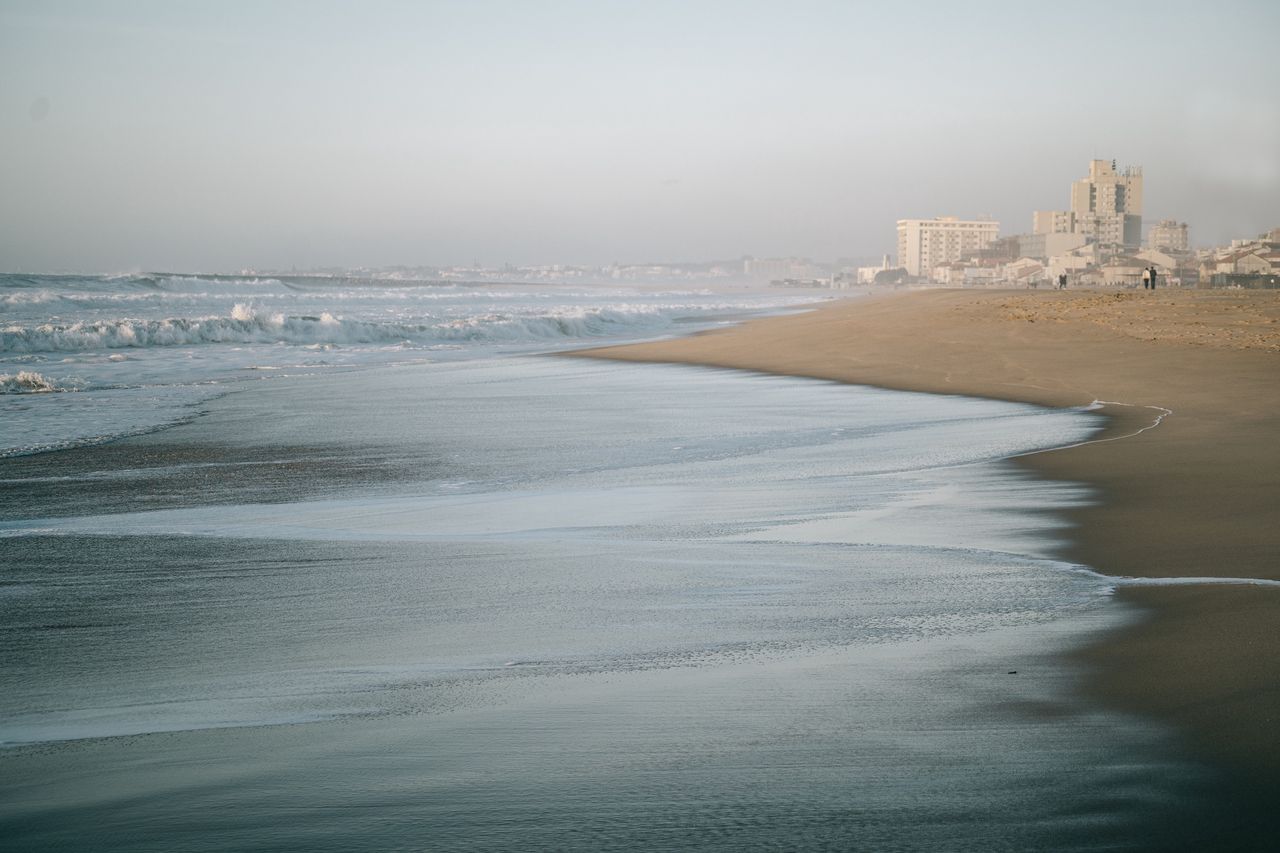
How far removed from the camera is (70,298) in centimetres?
5062

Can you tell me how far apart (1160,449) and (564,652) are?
6358mm

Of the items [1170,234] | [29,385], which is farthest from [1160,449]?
[1170,234]

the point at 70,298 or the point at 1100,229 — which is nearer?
the point at 70,298

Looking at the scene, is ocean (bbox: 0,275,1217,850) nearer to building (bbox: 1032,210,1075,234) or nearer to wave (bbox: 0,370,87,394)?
wave (bbox: 0,370,87,394)

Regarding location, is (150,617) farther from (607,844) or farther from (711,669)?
(607,844)

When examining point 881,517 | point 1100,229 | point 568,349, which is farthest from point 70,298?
point 1100,229

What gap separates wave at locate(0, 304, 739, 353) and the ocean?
758 inches

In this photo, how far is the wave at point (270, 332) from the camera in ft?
90.2

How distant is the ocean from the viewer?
2738 millimetres

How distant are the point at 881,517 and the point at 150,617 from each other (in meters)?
3.98

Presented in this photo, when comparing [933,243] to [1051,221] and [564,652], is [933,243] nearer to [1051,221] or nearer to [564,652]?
[1051,221]

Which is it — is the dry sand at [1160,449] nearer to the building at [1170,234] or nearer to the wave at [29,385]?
the wave at [29,385]

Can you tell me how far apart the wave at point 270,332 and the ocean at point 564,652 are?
19.3 m

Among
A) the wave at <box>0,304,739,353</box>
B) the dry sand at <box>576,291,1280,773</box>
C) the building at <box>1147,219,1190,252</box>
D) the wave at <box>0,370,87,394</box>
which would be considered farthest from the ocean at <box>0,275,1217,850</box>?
the building at <box>1147,219,1190,252</box>
